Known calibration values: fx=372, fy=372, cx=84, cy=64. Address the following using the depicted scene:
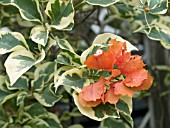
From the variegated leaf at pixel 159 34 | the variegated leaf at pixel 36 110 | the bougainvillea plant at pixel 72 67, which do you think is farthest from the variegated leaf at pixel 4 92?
the variegated leaf at pixel 159 34

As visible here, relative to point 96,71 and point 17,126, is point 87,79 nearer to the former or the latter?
point 96,71

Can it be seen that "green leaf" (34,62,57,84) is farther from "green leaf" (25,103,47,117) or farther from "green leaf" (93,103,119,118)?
"green leaf" (93,103,119,118)

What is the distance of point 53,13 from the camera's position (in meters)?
0.75

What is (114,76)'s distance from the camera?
0.64m

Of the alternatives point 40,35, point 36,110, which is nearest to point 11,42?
point 40,35

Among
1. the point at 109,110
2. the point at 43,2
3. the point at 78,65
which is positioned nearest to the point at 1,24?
the point at 43,2

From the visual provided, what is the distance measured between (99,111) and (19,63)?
6.7 inches

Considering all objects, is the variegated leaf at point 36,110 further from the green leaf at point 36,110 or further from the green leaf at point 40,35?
the green leaf at point 40,35

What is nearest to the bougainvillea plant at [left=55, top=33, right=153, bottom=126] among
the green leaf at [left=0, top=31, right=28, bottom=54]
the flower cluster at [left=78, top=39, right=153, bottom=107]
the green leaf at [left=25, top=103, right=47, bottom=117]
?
the flower cluster at [left=78, top=39, right=153, bottom=107]

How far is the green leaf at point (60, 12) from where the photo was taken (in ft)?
2.39

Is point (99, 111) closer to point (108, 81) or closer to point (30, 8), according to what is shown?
point (108, 81)

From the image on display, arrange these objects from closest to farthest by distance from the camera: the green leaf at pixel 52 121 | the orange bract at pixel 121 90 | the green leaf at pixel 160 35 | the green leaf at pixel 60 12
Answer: the orange bract at pixel 121 90 < the green leaf at pixel 60 12 < the green leaf at pixel 160 35 < the green leaf at pixel 52 121

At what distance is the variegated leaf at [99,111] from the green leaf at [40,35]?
0.38 feet

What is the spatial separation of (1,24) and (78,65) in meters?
0.39
